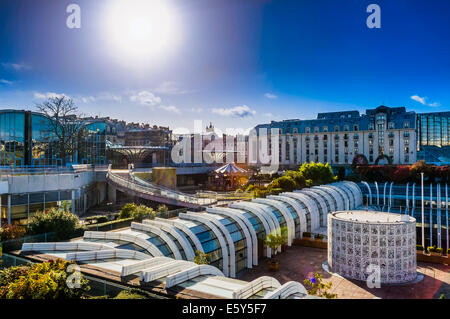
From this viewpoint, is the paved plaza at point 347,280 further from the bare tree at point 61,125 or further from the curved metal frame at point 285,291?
the bare tree at point 61,125

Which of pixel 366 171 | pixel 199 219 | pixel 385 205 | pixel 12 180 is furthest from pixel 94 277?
pixel 366 171

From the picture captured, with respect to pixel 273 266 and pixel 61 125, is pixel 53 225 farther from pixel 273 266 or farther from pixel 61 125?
pixel 61 125

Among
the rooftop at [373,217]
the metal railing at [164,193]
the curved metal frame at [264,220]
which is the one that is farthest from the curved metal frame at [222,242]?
the metal railing at [164,193]

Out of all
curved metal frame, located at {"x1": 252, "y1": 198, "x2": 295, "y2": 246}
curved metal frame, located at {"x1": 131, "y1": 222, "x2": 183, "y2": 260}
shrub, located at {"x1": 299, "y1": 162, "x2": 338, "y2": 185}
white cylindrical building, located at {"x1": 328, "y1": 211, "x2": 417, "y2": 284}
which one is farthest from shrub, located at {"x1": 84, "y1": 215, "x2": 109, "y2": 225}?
shrub, located at {"x1": 299, "y1": 162, "x2": 338, "y2": 185}

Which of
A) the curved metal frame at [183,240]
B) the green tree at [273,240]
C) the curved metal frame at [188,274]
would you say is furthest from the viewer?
the green tree at [273,240]

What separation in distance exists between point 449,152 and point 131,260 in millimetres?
114188

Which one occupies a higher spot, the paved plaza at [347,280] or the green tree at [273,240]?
the green tree at [273,240]

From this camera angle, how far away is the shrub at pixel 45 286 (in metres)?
9.07

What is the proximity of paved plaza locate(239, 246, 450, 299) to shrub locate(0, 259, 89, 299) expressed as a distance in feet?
40.9

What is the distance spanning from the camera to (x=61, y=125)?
43219mm

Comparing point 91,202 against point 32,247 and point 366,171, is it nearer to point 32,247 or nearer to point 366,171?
point 32,247

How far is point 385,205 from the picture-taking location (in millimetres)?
45312

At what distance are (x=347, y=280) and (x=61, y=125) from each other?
39.4 m

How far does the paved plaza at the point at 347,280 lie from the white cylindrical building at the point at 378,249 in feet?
2.15
